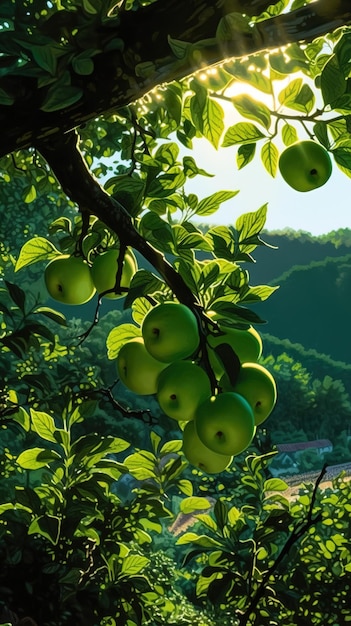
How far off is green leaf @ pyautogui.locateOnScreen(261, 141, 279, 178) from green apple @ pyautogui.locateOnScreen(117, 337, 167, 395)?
637 mm

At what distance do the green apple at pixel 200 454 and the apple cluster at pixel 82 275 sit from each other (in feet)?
1.65

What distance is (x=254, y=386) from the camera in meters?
1.84

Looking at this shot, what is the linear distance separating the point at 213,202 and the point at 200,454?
2.74 ft

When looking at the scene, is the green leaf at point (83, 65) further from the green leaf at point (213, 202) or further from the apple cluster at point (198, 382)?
the green leaf at point (213, 202)

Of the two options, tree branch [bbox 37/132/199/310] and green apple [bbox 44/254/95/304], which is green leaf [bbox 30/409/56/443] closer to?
green apple [bbox 44/254/95/304]

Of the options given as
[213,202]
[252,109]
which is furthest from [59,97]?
[213,202]

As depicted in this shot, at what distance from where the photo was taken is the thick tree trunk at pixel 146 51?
1449 mm

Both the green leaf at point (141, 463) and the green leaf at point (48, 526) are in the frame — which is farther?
the green leaf at point (48, 526)

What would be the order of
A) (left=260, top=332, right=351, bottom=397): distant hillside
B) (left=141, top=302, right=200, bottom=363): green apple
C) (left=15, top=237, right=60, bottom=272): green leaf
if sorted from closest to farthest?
(left=141, top=302, right=200, bottom=363): green apple < (left=15, top=237, right=60, bottom=272): green leaf < (left=260, top=332, right=351, bottom=397): distant hillside

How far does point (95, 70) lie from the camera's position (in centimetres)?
156

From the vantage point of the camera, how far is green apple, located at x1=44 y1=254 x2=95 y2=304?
227cm

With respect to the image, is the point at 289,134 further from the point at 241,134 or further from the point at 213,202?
the point at 213,202

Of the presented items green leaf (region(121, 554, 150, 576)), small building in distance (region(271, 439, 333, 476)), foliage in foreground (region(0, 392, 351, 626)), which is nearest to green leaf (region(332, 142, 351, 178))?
foliage in foreground (region(0, 392, 351, 626))

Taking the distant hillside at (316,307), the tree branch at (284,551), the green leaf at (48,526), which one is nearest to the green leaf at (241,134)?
the tree branch at (284,551)
